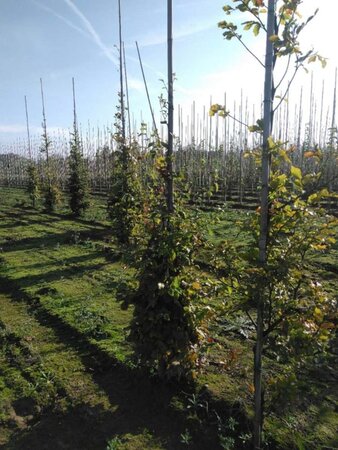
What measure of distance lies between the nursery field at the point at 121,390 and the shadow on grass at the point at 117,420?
1cm

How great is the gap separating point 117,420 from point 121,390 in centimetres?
49

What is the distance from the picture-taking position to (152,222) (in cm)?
425

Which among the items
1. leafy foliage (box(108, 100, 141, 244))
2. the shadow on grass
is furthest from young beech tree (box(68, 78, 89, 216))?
the shadow on grass

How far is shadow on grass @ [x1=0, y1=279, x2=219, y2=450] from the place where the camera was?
144 inches

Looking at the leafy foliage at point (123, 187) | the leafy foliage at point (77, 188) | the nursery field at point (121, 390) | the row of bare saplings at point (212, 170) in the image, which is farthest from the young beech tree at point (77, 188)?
the nursery field at point (121, 390)

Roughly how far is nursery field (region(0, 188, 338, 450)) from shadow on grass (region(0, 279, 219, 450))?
0.01 meters

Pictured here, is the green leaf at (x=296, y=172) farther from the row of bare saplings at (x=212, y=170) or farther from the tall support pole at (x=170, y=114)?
the tall support pole at (x=170, y=114)

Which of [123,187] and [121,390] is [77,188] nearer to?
[123,187]

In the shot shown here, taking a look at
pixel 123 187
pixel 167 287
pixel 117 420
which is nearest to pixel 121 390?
pixel 117 420

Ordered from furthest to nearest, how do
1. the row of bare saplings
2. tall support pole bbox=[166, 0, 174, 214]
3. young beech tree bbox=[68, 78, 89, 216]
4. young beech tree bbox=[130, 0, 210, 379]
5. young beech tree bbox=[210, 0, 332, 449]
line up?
1. young beech tree bbox=[68, 78, 89, 216]
2. the row of bare saplings
3. young beech tree bbox=[130, 0, 210, 379]
4. tall support pole bbox=[166, 0, 174, 214]
5. young beech tree bbox=[210, 0, 332, 449]

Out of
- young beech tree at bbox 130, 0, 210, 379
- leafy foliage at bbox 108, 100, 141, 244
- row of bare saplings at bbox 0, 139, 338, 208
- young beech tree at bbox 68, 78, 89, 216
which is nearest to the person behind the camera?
young beech tree at bbox 130, 0, 210, 379

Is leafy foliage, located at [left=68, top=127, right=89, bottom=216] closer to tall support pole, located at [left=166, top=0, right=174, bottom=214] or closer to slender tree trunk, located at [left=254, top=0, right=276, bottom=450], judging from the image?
tall support pole, located at [left=166, top=0, right=174, bottom=214]

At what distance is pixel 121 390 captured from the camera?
14.5ft

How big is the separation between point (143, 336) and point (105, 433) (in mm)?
1054
